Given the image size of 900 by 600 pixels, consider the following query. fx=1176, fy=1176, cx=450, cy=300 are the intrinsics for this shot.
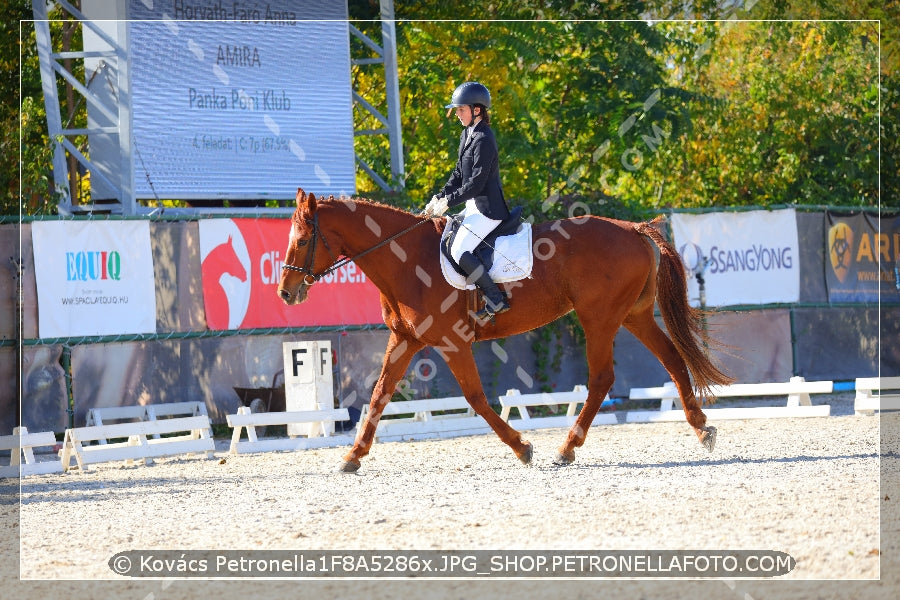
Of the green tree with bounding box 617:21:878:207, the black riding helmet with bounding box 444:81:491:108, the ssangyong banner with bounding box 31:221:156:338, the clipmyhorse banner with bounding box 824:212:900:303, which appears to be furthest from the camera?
the green tree with bounding box 617:21:878:207

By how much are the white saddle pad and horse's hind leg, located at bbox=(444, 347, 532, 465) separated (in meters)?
0.61

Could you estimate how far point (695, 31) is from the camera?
27.5 m

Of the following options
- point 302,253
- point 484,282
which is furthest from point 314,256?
point 484,282

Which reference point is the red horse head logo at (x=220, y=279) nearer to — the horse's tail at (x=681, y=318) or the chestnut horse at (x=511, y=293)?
the chestnut horse at (x=511, y=293)

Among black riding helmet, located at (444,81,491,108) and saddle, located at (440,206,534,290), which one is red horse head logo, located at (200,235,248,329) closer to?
saddle, located at (440,206,534,290)

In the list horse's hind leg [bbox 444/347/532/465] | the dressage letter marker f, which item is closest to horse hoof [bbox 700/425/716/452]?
horse's hind leg [bbox 444/347/532/465]

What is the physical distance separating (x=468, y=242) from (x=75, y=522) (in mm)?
3875

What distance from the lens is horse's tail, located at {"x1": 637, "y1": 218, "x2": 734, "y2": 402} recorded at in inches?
411

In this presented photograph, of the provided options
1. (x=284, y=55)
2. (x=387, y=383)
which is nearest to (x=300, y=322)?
(x=284, y=55)

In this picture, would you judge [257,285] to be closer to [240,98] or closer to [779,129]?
[240,98]

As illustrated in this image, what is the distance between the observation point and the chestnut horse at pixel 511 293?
32.6ft

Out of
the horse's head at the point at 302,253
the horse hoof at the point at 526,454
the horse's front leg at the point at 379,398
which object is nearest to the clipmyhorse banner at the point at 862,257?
the horse hoof at the point at 526,454

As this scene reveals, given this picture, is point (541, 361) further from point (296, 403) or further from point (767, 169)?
point (767, 169)

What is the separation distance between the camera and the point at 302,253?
32.6 feet
